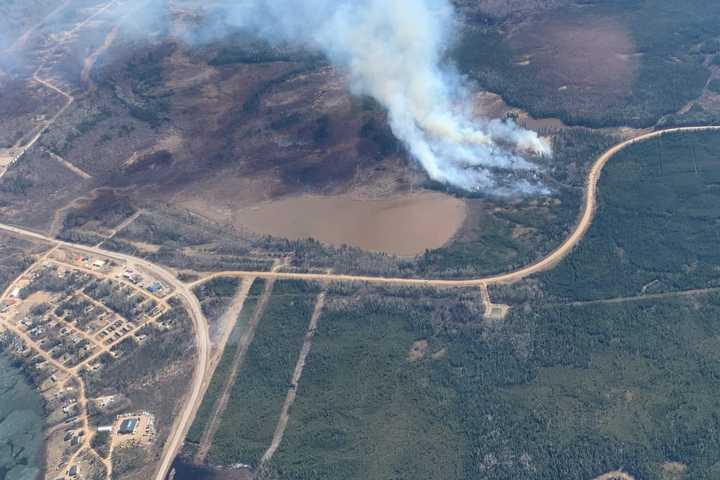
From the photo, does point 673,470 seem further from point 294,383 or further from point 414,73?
point 414,73

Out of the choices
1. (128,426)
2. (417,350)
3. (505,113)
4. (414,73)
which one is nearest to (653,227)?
(505,113)

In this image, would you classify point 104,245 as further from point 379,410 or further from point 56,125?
point 379,410

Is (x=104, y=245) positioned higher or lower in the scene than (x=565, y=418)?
higher

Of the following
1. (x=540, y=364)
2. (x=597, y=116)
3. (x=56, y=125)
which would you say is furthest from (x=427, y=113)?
(x=56, y=125)

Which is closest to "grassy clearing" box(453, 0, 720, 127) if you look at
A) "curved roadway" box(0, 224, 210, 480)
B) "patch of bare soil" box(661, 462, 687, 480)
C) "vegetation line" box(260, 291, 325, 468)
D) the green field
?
"vegetation line" box(260, 291, 325, 468)

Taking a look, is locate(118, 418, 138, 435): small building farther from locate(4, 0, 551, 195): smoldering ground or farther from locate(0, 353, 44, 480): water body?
locate(4, 0, 551, 195): smoldering ground

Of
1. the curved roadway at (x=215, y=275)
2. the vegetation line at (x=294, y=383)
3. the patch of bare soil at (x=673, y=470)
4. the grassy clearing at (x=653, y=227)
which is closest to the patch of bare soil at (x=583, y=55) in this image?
the grassy clearing at (x=653, y=227)
